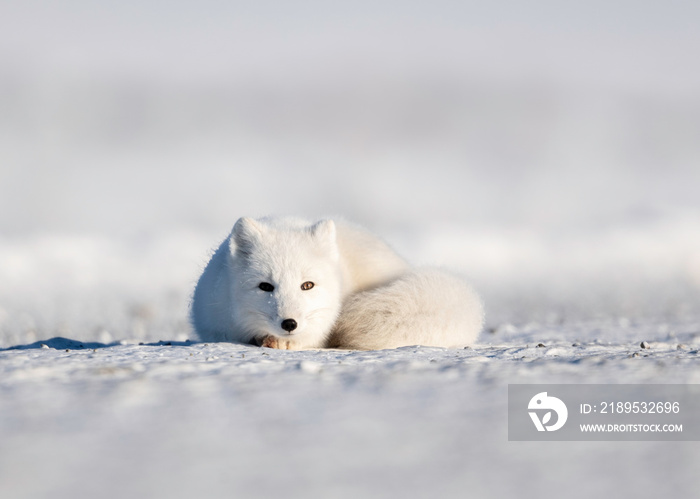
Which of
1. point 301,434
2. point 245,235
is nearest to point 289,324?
point 245,235

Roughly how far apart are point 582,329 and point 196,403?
5801mm

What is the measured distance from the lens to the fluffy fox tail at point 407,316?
4465mm

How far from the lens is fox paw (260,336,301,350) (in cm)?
445

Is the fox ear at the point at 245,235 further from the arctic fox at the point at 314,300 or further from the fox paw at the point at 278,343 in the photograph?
the fox paw at the point at 278,343

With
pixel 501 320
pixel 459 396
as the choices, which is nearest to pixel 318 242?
pixel 459 396

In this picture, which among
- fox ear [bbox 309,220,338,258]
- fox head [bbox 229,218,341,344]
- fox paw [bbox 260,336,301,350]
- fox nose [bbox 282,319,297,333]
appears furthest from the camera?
fox ear [bbox 309,220,338,258]

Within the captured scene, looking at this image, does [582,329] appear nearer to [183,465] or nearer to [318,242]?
[318,242]

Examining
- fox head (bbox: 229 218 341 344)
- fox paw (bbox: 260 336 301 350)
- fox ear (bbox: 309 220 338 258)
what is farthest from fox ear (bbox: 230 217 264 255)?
fox paw (bbox: 260 336 301 350)

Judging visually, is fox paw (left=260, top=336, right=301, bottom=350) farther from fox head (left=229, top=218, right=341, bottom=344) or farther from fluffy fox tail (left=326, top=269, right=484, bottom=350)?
fluffy fox tail (left=326, top=269, right=484, bottom=350)

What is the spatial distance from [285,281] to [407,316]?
85cm

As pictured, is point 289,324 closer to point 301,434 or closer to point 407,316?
point 407,316

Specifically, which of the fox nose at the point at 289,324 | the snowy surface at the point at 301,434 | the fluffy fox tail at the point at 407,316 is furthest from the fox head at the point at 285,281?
the snowy surface at the point at 301,434

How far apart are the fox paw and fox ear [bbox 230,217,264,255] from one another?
594 millimetres

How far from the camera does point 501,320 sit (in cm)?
984
